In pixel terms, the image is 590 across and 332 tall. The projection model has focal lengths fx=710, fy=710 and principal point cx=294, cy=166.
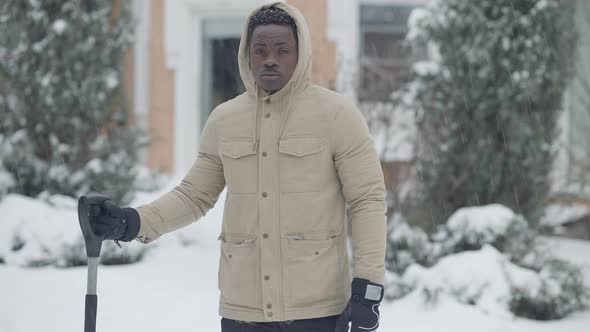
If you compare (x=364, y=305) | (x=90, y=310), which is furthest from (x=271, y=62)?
(x=90, y=310)

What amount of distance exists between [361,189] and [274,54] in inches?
21.2

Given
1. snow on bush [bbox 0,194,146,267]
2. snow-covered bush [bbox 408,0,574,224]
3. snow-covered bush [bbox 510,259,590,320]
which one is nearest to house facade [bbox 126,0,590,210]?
snow-covered bush [bbox 408,0,574,224]

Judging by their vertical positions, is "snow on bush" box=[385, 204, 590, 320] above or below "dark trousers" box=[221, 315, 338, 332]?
below

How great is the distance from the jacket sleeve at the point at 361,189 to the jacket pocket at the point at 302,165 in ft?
0.22

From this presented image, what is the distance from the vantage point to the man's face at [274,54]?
238 cm

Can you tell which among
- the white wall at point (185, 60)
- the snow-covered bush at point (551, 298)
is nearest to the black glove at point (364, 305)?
the snow-covered bush at point (551, 298)

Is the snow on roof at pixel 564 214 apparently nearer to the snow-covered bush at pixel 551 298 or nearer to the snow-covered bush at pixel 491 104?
the snow-covered bush at pixel 491 104

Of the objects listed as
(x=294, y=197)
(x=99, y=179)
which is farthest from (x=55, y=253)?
(x=294, y=197)

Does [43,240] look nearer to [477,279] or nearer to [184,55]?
[477,279]

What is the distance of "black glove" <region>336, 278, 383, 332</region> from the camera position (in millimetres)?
2215

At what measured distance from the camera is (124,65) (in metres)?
8.93

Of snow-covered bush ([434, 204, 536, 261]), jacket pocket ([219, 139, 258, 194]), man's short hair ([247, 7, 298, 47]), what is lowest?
snow-covered bush ([434, 204, 536, 261])

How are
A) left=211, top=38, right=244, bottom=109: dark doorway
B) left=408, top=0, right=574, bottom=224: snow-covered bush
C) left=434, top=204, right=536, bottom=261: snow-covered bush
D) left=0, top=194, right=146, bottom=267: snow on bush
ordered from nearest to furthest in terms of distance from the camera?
1. left=434, top=204, right=536, bottom=261: snow-covered bush
2. left=0, top=194, right=146, bottom=267: snow on bush
3. left=408, top=0, right=574, bottom=224: snow-covered bush
4. left=211, top=38, right=244, bottom=109: dark doorway

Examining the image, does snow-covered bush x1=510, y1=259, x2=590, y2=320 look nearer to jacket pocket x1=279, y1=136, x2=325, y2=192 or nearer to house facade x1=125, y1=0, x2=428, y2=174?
jacket pocket x1=279, y1=136, x2=325, y2=192
